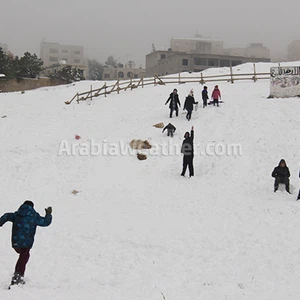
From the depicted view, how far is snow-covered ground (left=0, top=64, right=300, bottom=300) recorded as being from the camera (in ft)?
22.1

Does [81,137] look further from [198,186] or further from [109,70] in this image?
[109,70]

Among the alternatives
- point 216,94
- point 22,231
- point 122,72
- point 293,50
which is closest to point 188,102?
point 216,94

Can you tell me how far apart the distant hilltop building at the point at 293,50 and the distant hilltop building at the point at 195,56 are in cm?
1713

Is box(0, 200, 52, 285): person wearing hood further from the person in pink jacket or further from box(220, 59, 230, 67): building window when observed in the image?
box(220, 59, 230, 67): building window

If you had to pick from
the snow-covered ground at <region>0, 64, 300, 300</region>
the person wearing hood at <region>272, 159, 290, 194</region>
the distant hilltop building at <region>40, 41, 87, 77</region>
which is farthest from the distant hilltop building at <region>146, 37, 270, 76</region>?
the person wearing hood at <region>272, 159, 290, 194</region>

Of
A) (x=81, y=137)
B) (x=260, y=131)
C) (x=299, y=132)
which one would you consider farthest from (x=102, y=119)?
(x=299, y=132)

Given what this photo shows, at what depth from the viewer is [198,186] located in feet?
44.5

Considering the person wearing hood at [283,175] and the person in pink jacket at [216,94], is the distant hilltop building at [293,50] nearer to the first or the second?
the person in pink jacket at [216,94]

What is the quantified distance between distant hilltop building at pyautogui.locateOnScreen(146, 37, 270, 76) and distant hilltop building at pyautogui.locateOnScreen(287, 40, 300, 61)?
17.1 metres

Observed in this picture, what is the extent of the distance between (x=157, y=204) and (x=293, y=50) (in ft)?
361

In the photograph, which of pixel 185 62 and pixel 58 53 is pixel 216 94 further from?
pixel 58 53

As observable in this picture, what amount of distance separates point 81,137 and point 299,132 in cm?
1160

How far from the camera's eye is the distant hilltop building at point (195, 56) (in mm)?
69812

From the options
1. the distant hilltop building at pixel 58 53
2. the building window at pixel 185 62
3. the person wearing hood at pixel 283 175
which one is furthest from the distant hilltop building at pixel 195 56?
the person wearing hood at pixel 283 175
